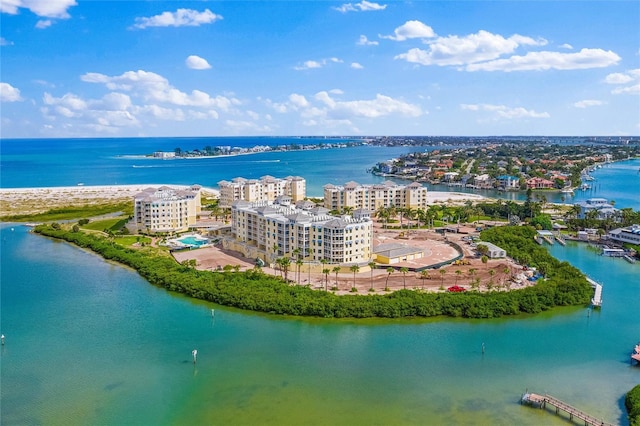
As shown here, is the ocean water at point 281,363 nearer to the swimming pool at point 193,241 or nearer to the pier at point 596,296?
the pier at point 596,296

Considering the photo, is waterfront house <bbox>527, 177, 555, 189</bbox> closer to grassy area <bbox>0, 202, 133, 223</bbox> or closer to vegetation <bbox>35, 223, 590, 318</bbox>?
vegetation <bbox>35, 223, 590, 318</bbox>

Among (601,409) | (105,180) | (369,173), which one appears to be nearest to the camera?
(601,409)

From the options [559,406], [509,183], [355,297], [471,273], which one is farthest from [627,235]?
[509,183]

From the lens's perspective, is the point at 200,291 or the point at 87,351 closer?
the point at 87,351

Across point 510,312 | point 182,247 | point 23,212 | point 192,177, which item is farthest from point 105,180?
point 510,312

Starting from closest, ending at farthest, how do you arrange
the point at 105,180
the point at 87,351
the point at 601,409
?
the point at 601,409, the point at 87,351, the point at 105,180

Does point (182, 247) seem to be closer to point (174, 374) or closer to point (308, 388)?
point (174, 374)

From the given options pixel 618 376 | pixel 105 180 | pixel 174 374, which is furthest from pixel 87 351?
pixel 105 180
